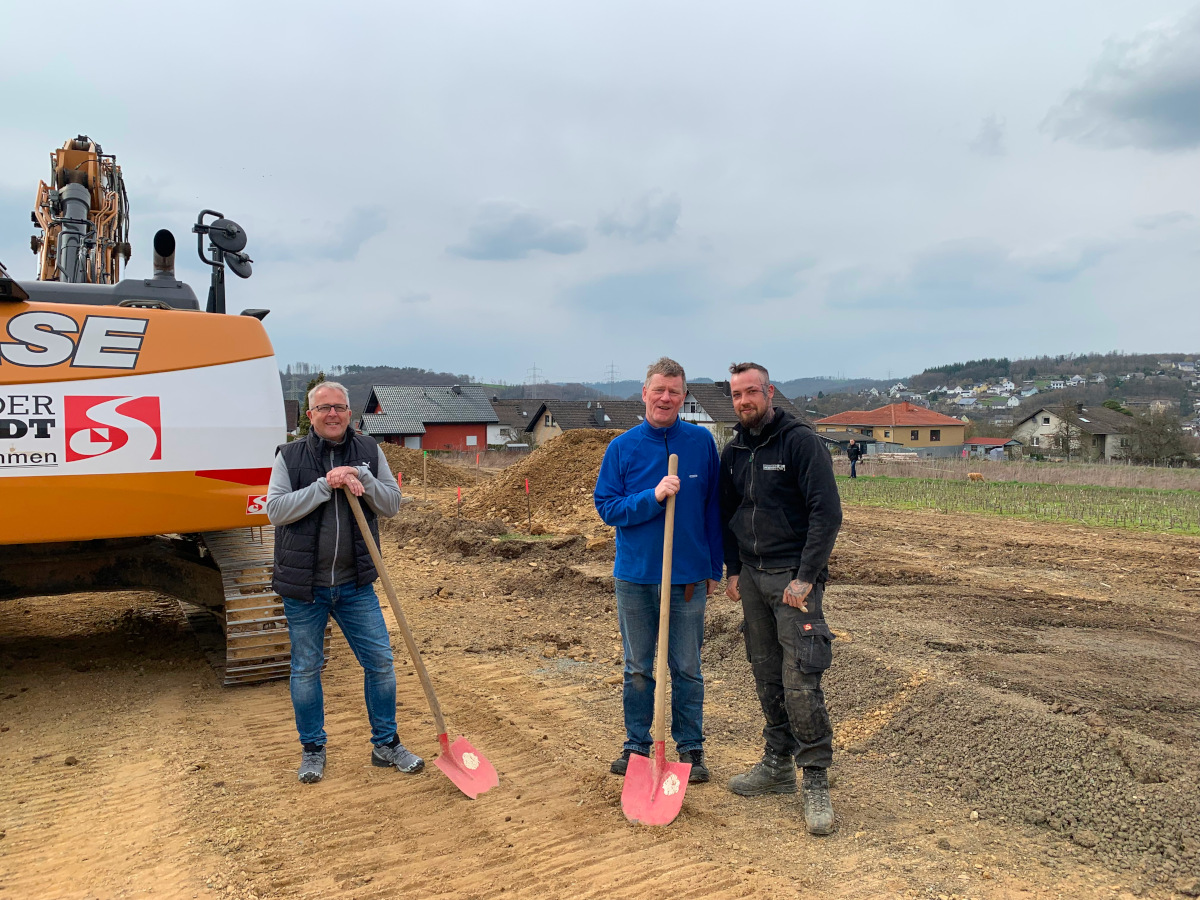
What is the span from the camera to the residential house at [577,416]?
58.6 metres

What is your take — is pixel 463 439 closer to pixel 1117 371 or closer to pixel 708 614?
pixel 708 614

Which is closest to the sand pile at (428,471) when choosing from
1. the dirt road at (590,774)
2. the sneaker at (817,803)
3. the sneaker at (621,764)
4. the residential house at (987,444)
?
the dirt road at (590,774)

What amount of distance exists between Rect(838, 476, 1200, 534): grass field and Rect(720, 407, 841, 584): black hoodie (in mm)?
14046

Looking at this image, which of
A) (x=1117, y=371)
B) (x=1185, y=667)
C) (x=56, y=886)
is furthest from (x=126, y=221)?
(x=1117, y=371)

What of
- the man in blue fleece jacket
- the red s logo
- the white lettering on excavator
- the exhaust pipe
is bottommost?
the man in blue fleece jacket

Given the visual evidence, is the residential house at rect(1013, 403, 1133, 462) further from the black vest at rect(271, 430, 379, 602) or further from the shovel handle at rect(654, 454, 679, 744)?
the black vest at rect(271, 430, 379, 602)

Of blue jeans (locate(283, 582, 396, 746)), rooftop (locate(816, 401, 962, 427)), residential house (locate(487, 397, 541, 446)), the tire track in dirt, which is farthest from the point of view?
rooftop (locate(816, 401, 962, 427))

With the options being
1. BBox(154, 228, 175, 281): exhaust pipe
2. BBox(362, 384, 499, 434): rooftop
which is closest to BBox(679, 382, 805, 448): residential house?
BBox(362, 384, 499, 434): rooftop

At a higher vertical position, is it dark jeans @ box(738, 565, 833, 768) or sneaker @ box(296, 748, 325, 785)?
dark jeans @ box(738, 565, 833, 768)

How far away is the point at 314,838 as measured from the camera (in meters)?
3.42

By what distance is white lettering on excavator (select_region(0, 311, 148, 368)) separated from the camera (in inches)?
172

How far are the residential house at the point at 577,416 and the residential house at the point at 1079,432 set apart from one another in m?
27.2

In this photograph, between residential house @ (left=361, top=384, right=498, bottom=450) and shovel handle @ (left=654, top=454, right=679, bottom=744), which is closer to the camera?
shovel handle @ (left=654, top=454, right=679, bottom=744)

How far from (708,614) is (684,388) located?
3715mm
